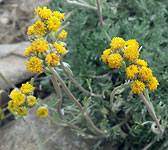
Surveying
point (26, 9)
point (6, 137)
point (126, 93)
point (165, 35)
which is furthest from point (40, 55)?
point (26, 9)

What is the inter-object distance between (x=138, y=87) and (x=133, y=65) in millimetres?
162

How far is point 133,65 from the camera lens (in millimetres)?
1806

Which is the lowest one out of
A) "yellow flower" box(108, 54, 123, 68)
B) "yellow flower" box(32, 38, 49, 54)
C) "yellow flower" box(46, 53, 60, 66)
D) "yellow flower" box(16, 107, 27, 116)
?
"yellow flower" box(16, 107, 27, 116)

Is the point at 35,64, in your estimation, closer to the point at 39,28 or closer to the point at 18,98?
the point at 39,28

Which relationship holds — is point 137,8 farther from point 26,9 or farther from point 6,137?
point 6,137

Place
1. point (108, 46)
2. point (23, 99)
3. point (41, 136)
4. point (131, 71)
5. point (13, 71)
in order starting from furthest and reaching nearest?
point (13, 71), point (108, 46), point (41, 136), point (23, 99), point (131, 71)

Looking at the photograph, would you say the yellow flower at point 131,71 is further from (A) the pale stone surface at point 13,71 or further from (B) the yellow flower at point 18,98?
(A) the pale stone surface at point 13,71

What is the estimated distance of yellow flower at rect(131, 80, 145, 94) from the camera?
176 centimetres

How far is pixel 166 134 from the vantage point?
2.73m

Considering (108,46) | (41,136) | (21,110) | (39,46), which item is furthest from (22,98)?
(108,46)

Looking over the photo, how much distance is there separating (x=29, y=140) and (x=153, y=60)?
175cm

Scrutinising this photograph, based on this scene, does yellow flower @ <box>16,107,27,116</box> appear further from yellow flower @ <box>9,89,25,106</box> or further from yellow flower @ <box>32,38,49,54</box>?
yellow flower @ <box>32,38,49,54</box>

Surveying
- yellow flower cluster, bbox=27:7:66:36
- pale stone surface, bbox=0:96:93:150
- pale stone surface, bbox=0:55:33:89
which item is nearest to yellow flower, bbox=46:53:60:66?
yellow flower cluster, bbox=27:7:66:36

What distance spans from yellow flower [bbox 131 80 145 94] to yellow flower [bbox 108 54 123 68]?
0.56 feet
